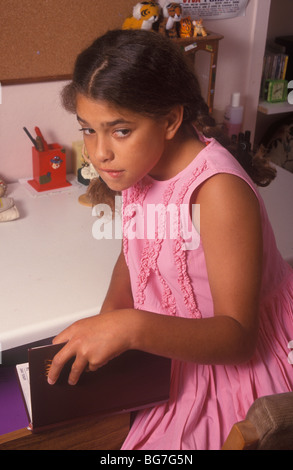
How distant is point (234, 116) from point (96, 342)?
48.4 inches

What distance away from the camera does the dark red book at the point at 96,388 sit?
27.3 inches

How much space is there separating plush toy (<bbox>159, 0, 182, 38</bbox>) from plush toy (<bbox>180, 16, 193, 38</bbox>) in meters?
0.02

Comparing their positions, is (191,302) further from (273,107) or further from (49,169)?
(273,107)

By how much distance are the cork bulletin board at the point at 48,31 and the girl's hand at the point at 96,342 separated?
3.00 ft

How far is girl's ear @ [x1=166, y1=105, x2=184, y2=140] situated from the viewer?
80cm

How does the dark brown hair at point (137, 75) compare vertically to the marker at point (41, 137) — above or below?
above

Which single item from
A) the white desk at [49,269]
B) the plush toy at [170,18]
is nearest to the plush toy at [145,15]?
the plush toy at [170,18]

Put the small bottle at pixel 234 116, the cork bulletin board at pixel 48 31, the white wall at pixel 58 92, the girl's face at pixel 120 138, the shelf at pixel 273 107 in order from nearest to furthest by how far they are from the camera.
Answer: the girl's face at pixel 120 138, the cork bulletin board at pixel 48 31, the white wall at pixel 58 92, the small bottle at pixel 234 116, the shelf at pixel 273 107

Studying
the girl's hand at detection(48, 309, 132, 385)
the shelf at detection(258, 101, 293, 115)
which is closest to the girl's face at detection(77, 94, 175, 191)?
the girl's hand at detection(48, 309, 132, 385)

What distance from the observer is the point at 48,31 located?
4.43 ft

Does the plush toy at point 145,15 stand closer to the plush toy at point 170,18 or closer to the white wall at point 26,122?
the plush toy at point 170,18

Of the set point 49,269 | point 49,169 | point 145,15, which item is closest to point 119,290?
point 49,269

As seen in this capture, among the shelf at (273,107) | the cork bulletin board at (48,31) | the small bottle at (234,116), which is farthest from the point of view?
the shelf at (273,107)

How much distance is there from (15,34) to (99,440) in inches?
40.1
